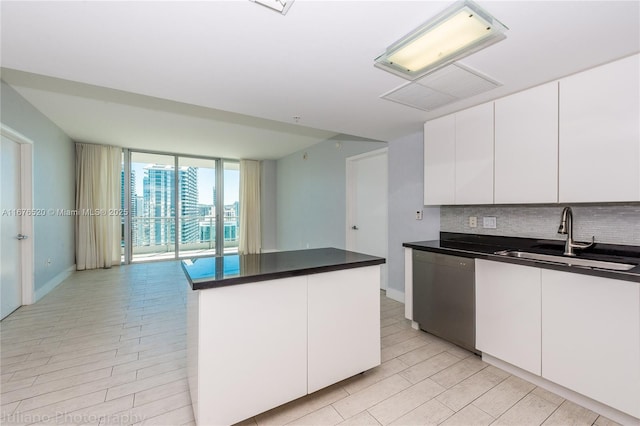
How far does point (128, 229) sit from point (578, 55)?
7481 millimetres

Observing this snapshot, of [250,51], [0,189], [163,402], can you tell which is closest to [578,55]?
[250,51]

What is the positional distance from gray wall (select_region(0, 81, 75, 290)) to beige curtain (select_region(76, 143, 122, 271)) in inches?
5.3

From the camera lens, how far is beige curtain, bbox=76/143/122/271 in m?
5.34

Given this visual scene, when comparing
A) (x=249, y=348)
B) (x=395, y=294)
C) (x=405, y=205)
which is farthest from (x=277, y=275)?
(x=395, y=294)

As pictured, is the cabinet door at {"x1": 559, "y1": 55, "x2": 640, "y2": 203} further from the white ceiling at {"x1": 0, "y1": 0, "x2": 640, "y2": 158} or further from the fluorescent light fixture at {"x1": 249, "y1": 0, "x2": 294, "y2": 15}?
the fluorescent light fixture at {"x1": 249, "y1": 0, "x2": 294, "y2": 15}

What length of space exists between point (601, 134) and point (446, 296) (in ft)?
5.42

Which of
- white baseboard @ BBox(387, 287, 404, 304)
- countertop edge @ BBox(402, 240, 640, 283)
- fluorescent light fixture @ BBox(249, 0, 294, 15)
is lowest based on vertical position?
white baseboard @ BBox(387, 287, 404, 304)

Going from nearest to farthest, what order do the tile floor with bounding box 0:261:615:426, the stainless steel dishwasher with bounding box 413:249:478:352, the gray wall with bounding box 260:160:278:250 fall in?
the tile floor with bounding box 0:261:615:426 → the stainless steel dishwasher with bounding box 413:249:478:352 → the gray wall with bounding box 260:160:278:250

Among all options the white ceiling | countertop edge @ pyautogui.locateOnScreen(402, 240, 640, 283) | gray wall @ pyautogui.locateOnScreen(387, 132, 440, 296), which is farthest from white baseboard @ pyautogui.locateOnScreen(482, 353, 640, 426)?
the white ceiling

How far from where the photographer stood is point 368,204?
446 centimetres

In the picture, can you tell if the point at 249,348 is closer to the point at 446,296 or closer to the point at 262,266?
the point at 262,266

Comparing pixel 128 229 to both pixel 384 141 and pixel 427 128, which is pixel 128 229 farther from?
pixel 427 128

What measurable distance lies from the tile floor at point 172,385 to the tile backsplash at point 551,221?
1.21 meters

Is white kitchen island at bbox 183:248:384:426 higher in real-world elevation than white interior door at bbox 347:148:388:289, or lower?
lower
